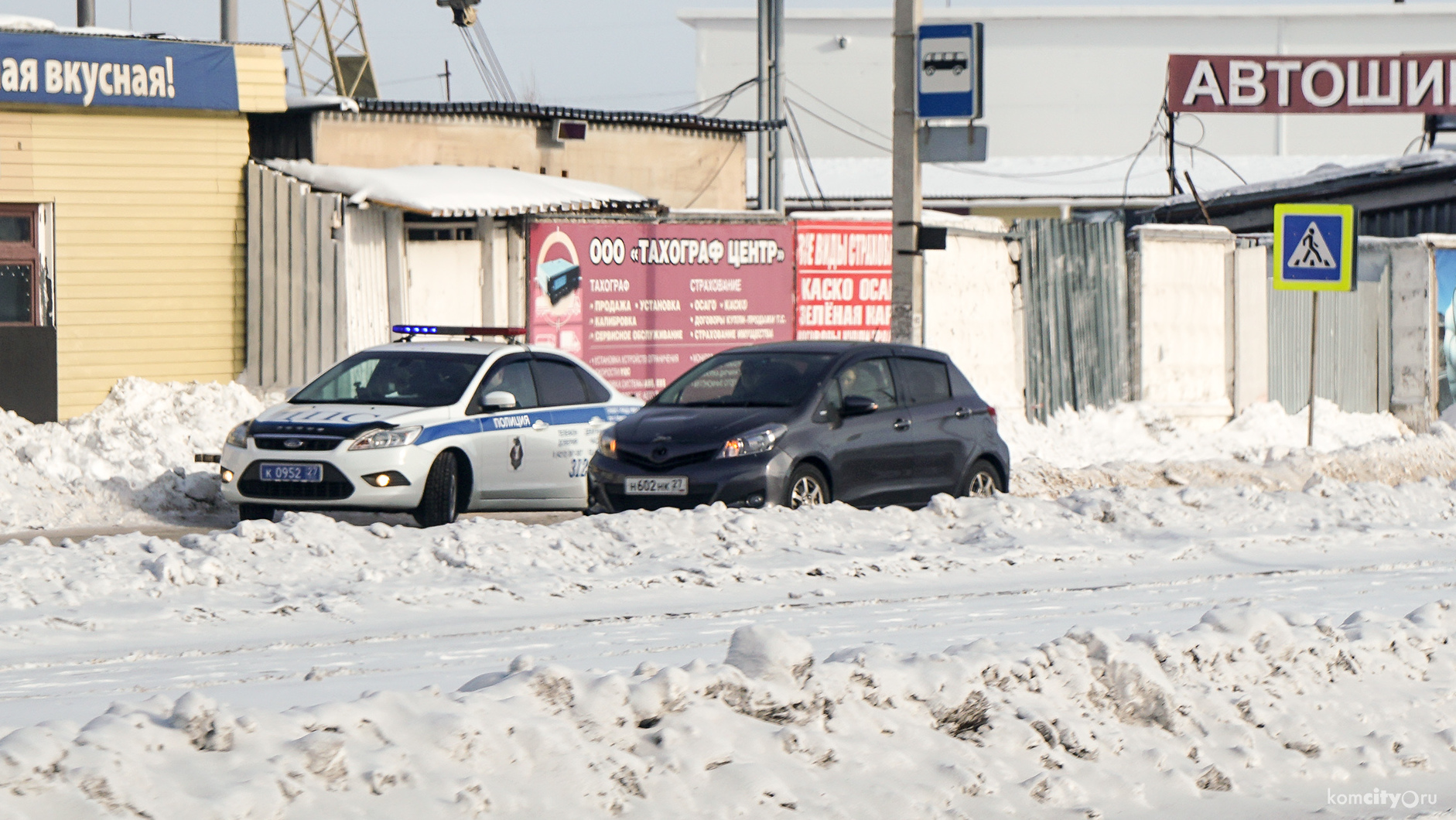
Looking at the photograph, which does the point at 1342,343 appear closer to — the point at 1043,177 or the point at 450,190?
the point at 450,190

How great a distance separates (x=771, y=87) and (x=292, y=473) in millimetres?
14553

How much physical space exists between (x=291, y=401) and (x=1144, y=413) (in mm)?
12170

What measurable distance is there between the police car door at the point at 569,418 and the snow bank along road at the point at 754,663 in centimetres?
243

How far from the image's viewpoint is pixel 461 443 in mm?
13492

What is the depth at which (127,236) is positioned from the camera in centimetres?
1845

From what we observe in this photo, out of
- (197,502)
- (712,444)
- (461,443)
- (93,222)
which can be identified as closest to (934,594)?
(712,444)

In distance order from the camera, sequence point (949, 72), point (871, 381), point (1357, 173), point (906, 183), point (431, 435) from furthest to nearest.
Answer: point (1357, 173) < point (906, 183) < point (949, 72) < point (871, 381) < point (431, 435)

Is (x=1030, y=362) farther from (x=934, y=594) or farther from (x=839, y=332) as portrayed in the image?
(x=934, y=594)

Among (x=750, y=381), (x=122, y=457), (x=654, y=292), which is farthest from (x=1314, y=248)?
(x=122, y=457)

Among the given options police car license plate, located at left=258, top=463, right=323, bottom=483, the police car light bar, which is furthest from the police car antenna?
police car license plate, located at left=258, top=463, right=323, bottom=483

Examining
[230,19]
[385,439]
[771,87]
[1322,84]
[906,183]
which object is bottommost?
[385,439]

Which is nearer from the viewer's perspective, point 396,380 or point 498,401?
point 498,401

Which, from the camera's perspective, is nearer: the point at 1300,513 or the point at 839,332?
the point at 1300,513

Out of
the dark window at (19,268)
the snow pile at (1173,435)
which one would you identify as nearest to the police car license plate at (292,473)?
the dark window at (19,268)
